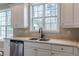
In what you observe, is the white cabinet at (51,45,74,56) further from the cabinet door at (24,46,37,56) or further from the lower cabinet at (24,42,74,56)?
the cabinet door at (24,46,37,56)

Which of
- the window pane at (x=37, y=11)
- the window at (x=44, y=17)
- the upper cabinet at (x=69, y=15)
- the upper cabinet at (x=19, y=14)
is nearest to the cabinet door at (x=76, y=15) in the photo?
the upper cabinet at (x=69, y=15)

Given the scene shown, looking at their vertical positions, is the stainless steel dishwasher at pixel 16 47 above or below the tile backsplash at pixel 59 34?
below

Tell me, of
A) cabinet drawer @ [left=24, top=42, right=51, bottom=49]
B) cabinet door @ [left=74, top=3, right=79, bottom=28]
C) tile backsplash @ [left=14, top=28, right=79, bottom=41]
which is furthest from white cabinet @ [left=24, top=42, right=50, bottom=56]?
cabinet door @ [left=74, top=3, right=79, bottom=28]

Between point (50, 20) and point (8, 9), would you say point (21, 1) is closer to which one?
point (8, 9)

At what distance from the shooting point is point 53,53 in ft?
5.47

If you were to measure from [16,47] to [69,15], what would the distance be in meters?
0.76

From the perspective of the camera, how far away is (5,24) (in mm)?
1693

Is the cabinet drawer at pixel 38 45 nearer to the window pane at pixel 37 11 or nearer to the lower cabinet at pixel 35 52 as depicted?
the lower cabinet at pixel 35 52

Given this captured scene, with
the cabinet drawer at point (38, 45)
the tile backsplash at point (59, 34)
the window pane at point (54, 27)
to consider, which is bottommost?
the cabinet drawer at point (38, 45)

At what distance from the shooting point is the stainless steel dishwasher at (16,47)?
5.68 feet

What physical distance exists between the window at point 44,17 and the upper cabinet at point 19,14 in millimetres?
84

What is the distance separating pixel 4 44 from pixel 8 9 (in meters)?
0.43

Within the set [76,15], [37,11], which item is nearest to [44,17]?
[37,11]

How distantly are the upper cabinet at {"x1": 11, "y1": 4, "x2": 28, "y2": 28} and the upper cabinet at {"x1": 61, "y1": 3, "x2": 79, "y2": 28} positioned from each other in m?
0.44
